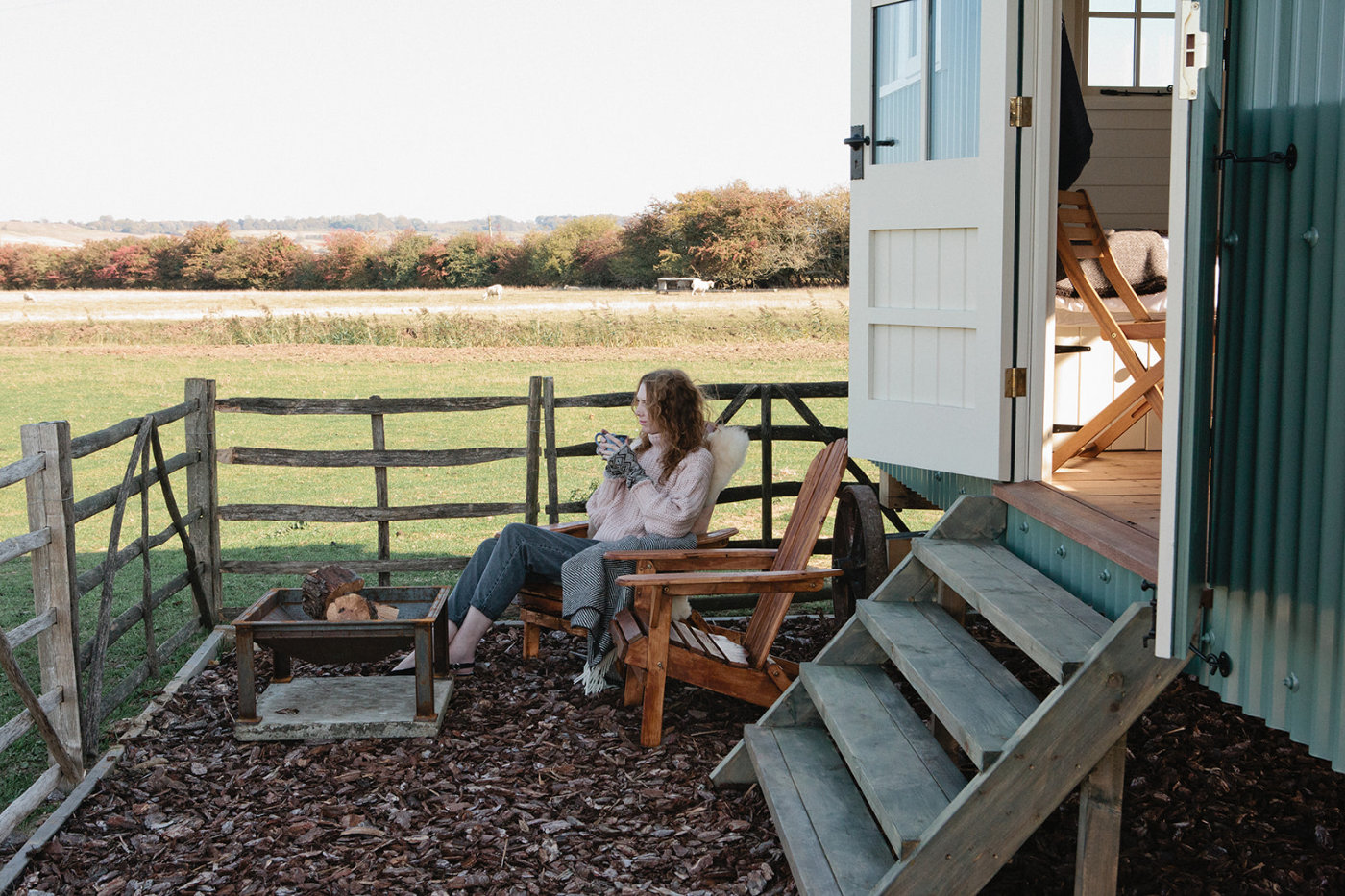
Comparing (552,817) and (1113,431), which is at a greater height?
(1113,431)

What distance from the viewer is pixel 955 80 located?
3969 mm

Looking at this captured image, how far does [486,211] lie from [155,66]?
13051 mm

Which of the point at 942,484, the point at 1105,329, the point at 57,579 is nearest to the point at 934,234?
the point at 1105,329

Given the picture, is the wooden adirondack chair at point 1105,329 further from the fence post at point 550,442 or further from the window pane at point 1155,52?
the fence post at point 550,442

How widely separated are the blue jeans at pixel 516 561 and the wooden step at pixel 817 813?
3.99 ft

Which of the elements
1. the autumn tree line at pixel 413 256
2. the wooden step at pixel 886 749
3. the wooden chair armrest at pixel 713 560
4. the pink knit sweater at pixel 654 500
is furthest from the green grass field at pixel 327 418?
the autumn tree line at pixel 413 256

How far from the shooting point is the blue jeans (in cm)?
451

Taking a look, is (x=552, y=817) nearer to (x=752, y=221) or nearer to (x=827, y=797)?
(x=827, y=797)

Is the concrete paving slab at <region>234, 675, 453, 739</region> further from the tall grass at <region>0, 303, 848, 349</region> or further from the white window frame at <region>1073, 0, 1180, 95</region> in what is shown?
the tall grass at <region>0, 303, 848, 349</region>

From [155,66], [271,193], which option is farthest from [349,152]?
[155,66]

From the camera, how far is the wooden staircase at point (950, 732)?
8.39 ft

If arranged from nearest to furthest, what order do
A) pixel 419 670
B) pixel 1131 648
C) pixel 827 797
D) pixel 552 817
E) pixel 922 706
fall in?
1. pixel 1131 648
2. pixel 827 797
3. pixel 552 817
4. pixel 419 670
5. pixel 922 706

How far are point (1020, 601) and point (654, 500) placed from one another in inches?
71.0

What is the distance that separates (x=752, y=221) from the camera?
3566 centimetres
